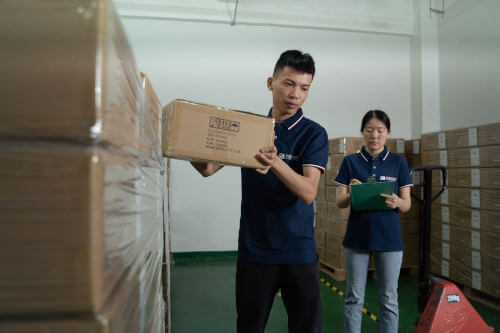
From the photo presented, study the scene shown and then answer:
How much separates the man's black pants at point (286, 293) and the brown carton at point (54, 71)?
128 centimetres

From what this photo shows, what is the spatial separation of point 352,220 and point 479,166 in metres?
2.14

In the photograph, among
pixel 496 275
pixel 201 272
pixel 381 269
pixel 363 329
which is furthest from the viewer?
pixel 201 272

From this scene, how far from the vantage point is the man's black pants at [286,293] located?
1493 millimetres

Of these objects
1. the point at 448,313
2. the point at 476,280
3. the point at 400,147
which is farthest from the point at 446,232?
the point at 448,313

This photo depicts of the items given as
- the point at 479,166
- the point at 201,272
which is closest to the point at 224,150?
the point at 479,166

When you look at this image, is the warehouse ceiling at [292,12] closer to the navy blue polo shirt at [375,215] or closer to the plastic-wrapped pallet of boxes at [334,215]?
the plastic-wrapped pallet of boxes at [334,215]

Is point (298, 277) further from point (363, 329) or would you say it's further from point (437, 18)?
point (437, 18)

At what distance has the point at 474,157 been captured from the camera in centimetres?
369

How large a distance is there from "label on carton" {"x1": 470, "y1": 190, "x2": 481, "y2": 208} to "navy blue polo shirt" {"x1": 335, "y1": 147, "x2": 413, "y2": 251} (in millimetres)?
1704

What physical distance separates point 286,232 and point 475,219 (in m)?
3.10

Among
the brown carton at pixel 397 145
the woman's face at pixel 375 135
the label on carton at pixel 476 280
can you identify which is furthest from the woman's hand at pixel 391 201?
the brown carton at pixel 397 145

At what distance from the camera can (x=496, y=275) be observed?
3.39 m

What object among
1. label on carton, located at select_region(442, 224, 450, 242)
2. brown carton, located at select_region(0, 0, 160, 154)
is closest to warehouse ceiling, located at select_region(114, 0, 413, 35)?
label on carton, located at select_region(442, 224, 450, 242)

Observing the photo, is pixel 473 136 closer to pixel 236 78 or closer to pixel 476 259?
pixel 476 259
